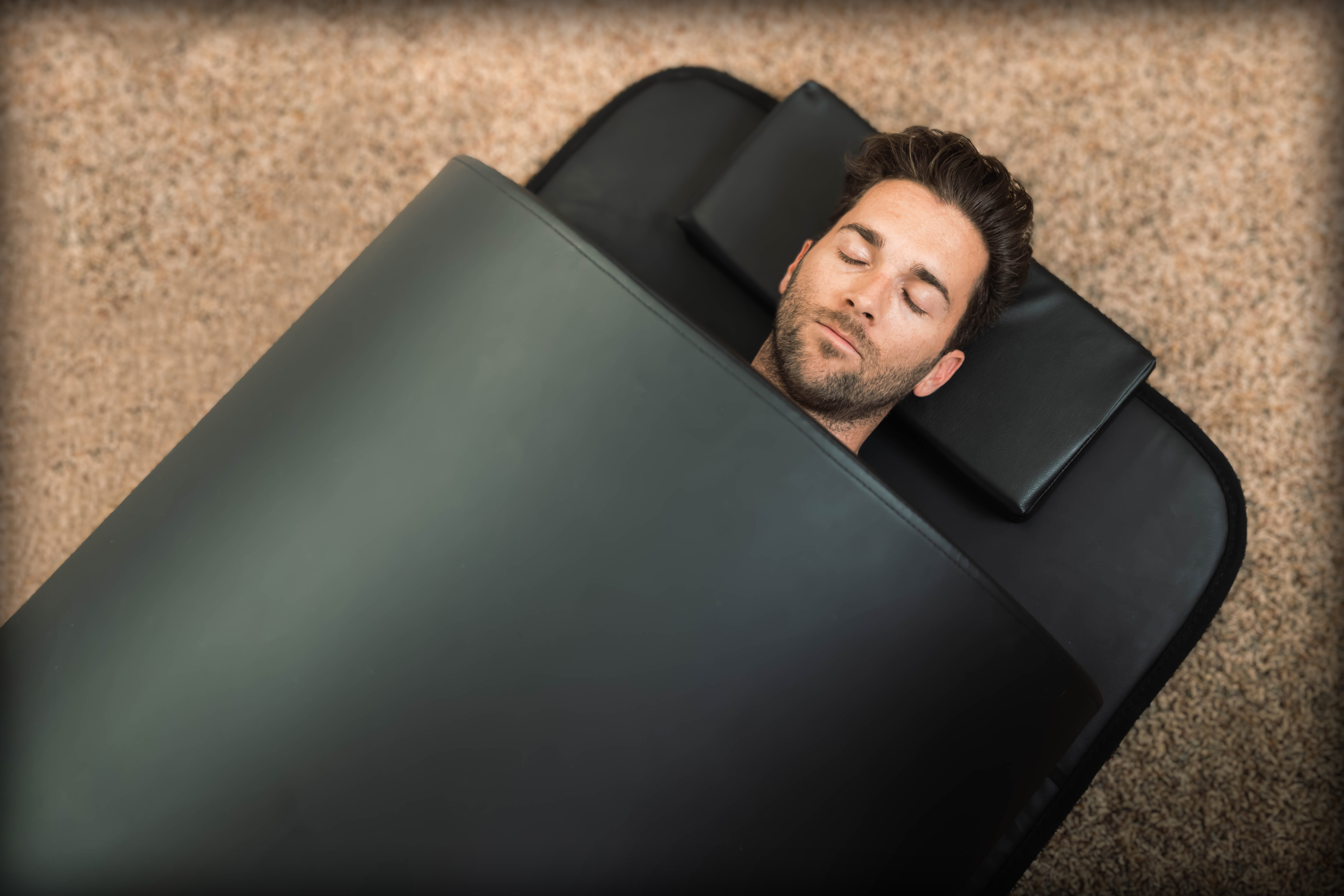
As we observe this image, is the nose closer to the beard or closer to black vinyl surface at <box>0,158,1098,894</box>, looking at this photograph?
the beard

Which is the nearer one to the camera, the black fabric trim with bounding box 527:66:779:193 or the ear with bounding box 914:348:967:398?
the ear with bounding box 914:348:967:398

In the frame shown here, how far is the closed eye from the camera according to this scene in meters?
1.04

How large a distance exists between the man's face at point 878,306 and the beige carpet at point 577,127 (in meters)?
0.52

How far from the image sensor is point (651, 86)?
1.38 metres

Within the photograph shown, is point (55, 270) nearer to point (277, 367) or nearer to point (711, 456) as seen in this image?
point (277, 367)

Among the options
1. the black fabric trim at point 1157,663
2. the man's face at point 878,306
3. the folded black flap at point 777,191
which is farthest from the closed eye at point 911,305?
the black fabric trim at point 1157,663

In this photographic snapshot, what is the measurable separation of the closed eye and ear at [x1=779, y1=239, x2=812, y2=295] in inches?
6.6

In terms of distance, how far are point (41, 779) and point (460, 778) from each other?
467 millimetres

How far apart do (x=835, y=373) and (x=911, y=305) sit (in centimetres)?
16

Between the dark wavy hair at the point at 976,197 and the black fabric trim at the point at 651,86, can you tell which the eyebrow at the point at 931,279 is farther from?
the black fabric trim at the point at 651,86

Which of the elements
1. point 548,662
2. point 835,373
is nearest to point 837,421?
point 835,373

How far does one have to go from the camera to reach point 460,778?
0.70 metres

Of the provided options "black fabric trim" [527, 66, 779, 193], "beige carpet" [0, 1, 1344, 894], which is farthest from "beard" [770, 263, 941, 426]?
"beige carpet" [0, 1, 1344, 894]

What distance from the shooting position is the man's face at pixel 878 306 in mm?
1028
